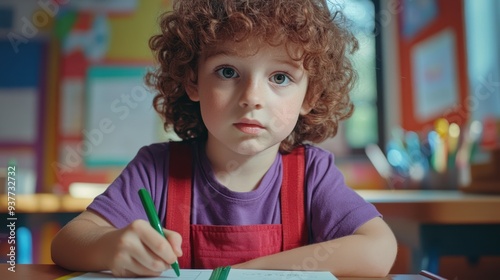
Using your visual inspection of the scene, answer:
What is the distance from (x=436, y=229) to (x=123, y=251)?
1.06m

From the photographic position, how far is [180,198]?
734 mm

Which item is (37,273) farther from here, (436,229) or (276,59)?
(436,229)

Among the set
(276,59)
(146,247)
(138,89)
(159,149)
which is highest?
(138,89)

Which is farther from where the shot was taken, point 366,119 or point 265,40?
point 366,119

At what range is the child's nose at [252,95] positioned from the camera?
62 centimetres

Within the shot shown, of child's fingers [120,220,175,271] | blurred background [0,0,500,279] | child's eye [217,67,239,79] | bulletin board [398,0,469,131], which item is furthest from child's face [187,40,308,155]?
bulletin board [398,0,469,131]

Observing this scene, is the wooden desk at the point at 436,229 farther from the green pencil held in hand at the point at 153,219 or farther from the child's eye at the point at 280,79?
the green pencil held in hand at the point at 153,219

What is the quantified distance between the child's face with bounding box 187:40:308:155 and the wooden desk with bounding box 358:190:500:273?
0.71m

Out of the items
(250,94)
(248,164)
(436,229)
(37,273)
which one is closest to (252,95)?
(250,94)

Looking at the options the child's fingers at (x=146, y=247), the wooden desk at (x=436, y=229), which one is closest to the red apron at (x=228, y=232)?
the child's fingers at (x=146, y=247)

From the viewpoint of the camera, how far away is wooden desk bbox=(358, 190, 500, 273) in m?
1.23

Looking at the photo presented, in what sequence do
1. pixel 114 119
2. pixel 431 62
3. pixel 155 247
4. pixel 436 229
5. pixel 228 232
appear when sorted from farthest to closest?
pixel 114 119, pixel 431 62, pixel 436 229, pixel 228 232, pixel 155 247

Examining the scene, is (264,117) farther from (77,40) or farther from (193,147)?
(77,40)

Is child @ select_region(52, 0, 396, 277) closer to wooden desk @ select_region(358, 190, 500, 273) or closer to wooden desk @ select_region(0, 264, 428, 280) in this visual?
wooden desk @ select_region(0, 264, 428, 280)
